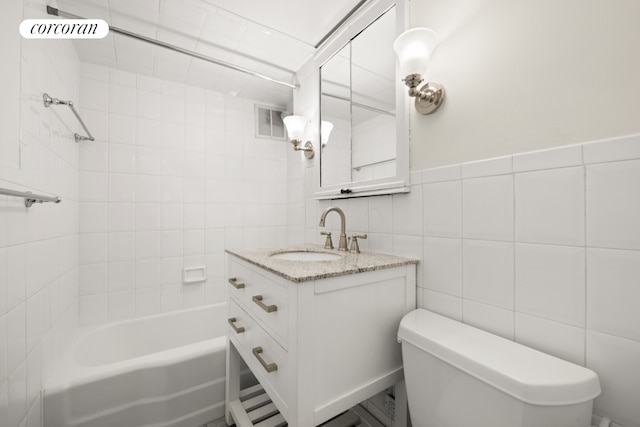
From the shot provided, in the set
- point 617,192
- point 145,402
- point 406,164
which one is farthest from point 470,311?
point 145,402

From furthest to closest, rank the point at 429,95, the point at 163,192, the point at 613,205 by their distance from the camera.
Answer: the point at 163,192, the point at 429,95, the point at 613,205

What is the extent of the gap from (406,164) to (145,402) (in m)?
1.73

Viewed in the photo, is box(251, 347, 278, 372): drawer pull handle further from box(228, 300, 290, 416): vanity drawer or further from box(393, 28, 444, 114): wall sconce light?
box(393, 28, 444, 114): wall sconce light

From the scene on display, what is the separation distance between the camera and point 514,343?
75 cm

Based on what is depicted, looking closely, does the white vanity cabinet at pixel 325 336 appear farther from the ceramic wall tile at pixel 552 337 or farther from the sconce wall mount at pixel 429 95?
the sconce wall mount at pixel 429 95

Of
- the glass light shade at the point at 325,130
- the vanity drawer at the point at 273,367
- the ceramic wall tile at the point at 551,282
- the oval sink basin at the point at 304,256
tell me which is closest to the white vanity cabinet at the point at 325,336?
the vanity drawer at the point at 273,367

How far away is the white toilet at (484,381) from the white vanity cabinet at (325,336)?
128mm

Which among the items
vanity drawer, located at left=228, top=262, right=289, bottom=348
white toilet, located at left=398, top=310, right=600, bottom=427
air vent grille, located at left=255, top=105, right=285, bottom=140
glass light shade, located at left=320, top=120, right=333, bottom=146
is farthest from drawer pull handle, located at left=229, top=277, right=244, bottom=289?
air vent grille, located at left=255, top=105, right=285, bottom=140

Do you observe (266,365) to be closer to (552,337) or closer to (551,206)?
(552,337)

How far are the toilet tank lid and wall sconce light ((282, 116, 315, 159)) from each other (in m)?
1.33

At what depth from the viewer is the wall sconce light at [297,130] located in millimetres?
1762

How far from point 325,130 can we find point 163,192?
52.7 inches

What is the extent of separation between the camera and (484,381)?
2.06ft

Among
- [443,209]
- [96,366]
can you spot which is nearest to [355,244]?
[443,209]
